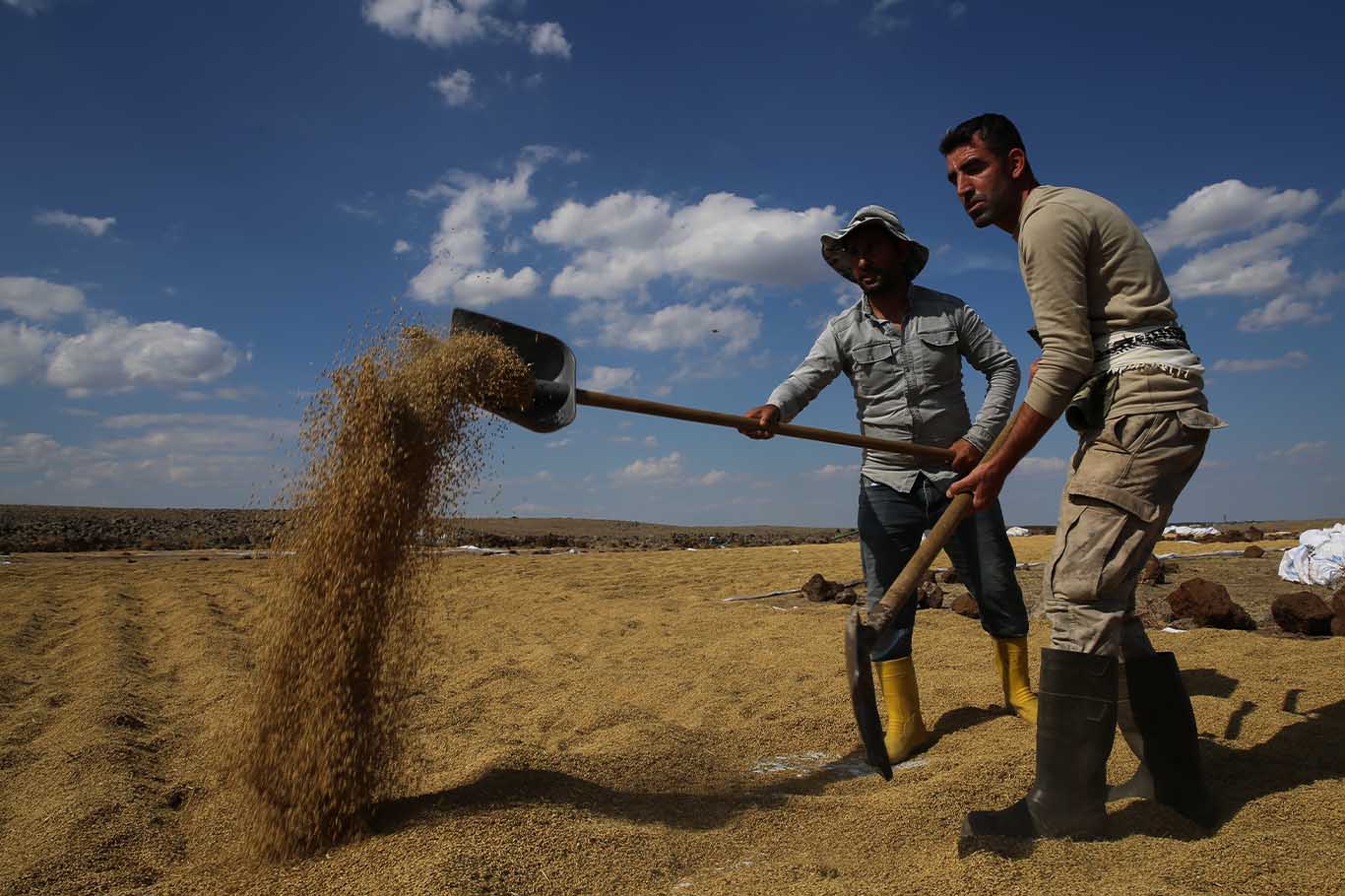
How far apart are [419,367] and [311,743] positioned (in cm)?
104

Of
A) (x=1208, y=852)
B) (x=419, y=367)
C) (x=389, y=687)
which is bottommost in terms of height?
(x=1208, y=852)

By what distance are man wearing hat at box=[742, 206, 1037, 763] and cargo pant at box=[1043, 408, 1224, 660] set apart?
96 centimetres

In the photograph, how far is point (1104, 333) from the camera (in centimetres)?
213

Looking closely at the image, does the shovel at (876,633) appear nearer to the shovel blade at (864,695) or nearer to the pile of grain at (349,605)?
the shovel blade at (864,695)

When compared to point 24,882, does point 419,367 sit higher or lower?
higher

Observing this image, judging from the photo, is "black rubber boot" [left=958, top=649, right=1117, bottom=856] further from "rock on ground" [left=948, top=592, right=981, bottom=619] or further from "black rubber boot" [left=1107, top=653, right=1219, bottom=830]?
"rock on ground" [left=948, top=592, right=981, bottom=619]

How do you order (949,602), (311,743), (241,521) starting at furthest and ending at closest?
(241,521)
(949,602)
(311,743)

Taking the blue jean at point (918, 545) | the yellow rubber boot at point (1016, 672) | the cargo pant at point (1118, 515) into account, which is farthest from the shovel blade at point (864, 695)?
the yellow rubber boot at point (1016, 672)

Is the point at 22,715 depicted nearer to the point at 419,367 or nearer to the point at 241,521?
the point at 419,367

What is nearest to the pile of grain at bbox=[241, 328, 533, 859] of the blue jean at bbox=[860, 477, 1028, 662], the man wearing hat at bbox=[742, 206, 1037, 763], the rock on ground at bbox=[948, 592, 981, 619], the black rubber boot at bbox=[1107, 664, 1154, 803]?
the man wearing hat at bbox=[742, 206, 1037, 763]

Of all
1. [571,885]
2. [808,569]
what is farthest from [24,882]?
[808,569]

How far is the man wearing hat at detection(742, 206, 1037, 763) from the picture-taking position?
9.95 feet

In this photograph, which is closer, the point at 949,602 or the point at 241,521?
the point at 949,602

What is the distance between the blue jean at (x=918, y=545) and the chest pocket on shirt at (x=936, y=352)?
0.39m
